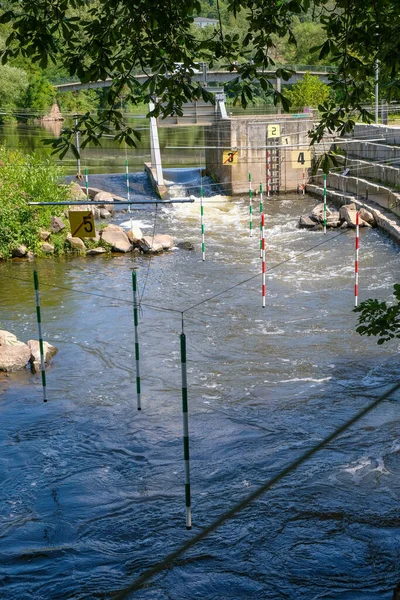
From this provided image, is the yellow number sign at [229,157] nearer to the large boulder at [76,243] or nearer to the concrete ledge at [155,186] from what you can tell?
the concrete ledge at [155,186]

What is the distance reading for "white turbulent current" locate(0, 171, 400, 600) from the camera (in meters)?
7.80

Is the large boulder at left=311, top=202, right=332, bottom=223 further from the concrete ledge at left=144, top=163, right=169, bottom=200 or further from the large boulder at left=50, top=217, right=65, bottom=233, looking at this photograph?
the concrete ledge at left=144, top=163, right=169, bottom=200

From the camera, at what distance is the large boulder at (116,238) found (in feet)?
76.3

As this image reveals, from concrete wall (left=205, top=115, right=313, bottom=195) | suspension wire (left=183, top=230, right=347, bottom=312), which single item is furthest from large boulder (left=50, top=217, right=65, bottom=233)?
concrete wall (left=205, top=115, right=313, bottom=195)

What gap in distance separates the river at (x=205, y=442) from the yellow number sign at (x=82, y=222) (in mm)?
1465

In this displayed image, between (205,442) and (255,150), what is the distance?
23950 mm

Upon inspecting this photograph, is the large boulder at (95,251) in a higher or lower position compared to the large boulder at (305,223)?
lower

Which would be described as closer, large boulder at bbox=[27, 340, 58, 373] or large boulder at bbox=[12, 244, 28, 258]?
large boulder at bbox=[27, 340, 58, 373]

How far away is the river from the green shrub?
2.80 m

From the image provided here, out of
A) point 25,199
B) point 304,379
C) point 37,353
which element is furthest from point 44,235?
point 304,379

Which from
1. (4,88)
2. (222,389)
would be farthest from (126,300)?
(4,88)

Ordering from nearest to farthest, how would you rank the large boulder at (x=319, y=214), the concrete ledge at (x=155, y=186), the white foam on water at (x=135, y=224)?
the large boulder at (x=319, y=214) < the white foam on water at (x=135, y=224) < the concrete ledge at (x=155, y=186)

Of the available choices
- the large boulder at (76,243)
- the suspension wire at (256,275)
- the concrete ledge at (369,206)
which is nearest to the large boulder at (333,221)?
the concrete ledge at (369,206)

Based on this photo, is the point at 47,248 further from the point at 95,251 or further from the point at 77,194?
the point at 77,194
